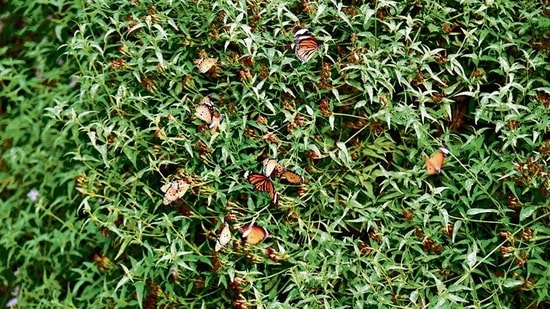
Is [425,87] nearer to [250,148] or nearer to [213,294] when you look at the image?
[250,148]

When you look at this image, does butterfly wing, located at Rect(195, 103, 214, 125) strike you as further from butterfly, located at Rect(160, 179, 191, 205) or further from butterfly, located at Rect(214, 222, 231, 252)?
butterfly, located at Rect(214, 222, 231, 252)

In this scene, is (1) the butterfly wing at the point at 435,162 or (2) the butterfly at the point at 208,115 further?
(2) the butterfly at the point at 208,115

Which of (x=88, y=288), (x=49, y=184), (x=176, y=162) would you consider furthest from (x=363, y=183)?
(x=49, y=184)

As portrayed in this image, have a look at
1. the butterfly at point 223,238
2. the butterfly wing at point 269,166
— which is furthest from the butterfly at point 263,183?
the butterfly at point 223,238

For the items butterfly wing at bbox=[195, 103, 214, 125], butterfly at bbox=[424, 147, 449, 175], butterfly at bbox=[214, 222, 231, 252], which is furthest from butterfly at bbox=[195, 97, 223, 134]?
butterfly at bbox=[424, 147, 449, 175]

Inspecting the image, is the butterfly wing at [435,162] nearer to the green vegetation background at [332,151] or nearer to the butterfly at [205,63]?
the green vegetation background at [332,151]

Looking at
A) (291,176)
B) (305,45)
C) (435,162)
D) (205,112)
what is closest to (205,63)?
(205,112)

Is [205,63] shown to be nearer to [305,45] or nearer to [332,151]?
[305,45]
